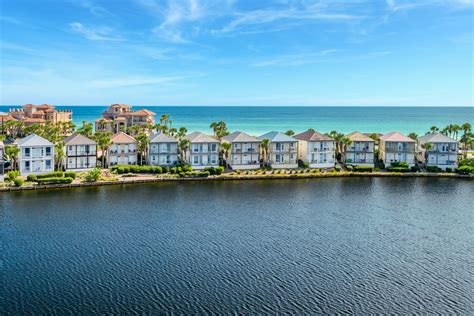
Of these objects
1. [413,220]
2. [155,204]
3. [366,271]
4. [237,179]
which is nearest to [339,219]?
[413,220]

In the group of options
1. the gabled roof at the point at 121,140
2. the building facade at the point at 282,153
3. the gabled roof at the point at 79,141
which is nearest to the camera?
the gabled roof at the point at 79,141

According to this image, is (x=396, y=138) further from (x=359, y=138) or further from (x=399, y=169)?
(x=399, y=169)

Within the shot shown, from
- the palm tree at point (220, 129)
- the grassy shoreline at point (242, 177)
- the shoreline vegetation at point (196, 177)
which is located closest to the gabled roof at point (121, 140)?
the shoreline vegetation at point (196, 177)

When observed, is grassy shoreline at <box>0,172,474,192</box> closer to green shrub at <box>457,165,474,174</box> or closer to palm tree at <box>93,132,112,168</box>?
green shrub at <box>457,165,474,174</box>

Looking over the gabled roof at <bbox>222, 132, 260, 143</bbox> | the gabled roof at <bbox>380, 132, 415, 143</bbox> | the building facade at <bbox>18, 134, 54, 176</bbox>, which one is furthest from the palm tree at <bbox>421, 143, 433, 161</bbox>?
the building facade at <bbox>18, 134, 54, 176</bbox>

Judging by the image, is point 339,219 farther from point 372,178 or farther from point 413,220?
point 372,178

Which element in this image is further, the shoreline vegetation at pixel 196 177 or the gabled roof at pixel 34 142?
the gabled roof at pixel 34 142

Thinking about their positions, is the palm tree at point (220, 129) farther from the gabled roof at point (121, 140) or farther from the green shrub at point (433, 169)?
the green shrub at point (433, 169)
